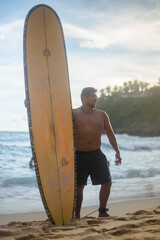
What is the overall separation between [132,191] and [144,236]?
4162 mm

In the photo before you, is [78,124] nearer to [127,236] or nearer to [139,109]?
[127,236]

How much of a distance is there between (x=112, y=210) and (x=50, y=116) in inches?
78.4

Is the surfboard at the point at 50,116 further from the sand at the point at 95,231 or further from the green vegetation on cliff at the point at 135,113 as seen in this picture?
the green vegetation on cliff at the point at 135,113

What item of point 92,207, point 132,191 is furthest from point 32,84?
point 132,191

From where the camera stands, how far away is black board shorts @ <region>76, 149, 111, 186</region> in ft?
12.5

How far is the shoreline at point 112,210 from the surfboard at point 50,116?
2.82 feet

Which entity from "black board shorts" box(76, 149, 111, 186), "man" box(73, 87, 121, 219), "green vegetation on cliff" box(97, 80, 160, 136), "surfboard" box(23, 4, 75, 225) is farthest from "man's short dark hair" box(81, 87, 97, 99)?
"green vegetation on cliff" box(97, 80, 160, 136)

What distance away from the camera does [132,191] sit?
6625 millimetres

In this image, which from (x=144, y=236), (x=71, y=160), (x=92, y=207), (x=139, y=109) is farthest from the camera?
(x=139, y=109)

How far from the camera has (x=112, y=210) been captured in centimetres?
497

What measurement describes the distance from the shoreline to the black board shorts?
2.50 feet

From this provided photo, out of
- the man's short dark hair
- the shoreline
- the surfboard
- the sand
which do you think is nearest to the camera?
the sand

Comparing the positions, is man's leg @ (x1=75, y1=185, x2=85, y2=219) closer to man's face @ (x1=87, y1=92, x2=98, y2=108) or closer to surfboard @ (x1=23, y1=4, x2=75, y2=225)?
surfboard @ (x1=23, y1=4, x2=75, y2=225)

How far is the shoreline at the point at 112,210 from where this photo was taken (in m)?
4.46
